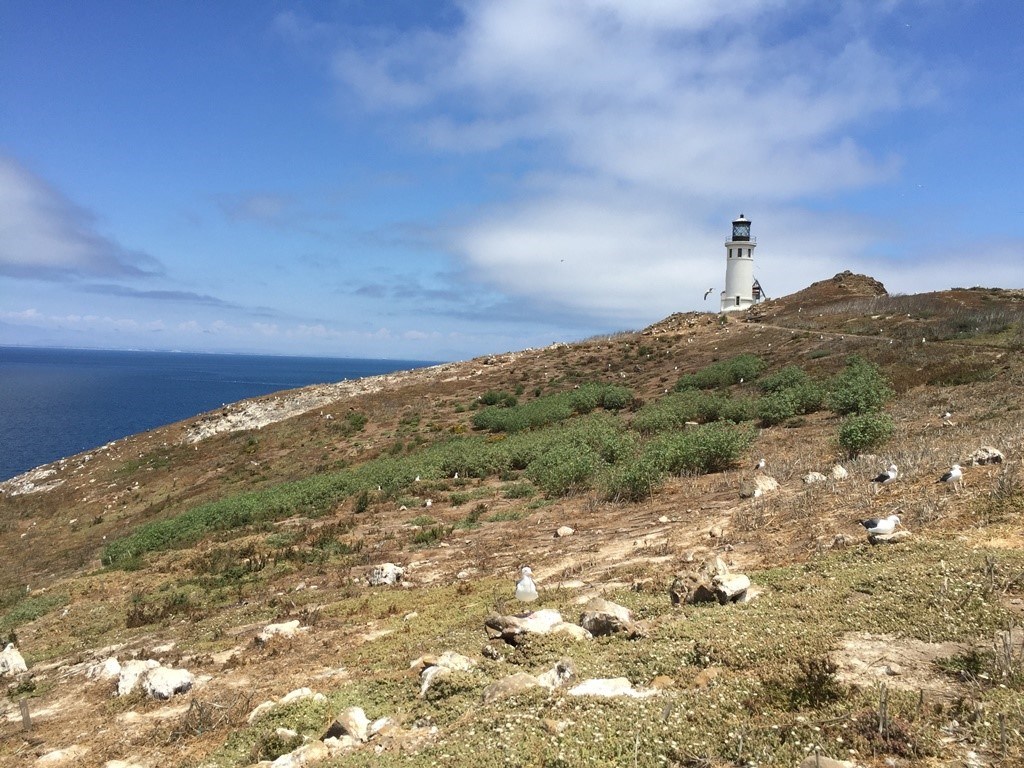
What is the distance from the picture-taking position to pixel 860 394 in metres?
19.8

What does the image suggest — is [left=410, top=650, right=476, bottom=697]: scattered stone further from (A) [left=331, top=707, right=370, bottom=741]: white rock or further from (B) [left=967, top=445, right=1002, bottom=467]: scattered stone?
(B) [left=967, top=445, right=1002, bottom=467]: scattered stone

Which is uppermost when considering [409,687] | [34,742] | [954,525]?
[954,525]

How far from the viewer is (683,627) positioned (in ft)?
20.9

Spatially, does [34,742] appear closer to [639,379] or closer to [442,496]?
[442,496]

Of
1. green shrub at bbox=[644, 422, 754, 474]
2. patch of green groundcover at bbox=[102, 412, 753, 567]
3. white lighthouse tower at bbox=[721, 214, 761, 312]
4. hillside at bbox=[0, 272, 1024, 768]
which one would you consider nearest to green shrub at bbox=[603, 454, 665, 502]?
hillside at bbox=[0, 272, 1024, 768]

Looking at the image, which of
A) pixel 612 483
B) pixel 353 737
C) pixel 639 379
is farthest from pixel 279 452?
pixel 353 737

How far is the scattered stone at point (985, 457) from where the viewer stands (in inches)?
406

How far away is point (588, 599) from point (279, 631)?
4.55 meters

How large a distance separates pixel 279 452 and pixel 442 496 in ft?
61.2

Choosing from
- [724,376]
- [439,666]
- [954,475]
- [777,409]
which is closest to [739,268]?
[724,376]

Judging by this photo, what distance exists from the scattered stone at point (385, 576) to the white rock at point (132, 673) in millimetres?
3883

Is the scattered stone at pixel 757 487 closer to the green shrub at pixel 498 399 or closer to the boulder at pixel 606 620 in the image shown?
the boulder at pixel 606 620

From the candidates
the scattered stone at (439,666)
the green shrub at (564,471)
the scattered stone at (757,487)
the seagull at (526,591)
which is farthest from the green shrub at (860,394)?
the scattered stone at (439,666)

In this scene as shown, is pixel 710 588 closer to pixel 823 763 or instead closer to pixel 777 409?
pixel 823 763
